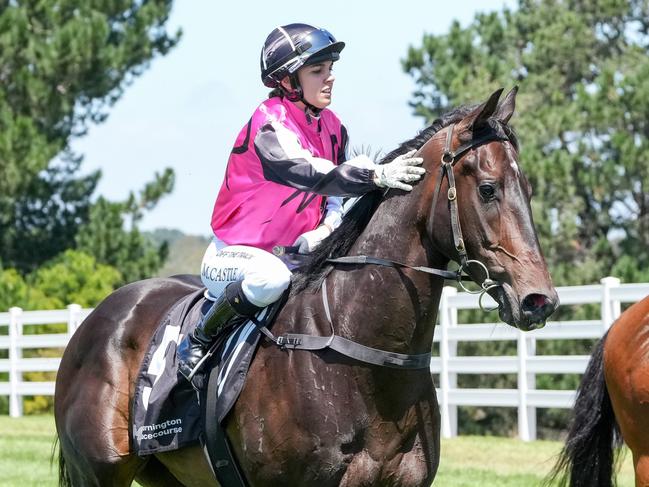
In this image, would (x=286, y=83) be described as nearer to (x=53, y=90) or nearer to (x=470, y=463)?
(x=470, y=463)

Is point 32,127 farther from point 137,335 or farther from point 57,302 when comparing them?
point 137,335

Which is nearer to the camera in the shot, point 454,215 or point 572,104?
point 454,215

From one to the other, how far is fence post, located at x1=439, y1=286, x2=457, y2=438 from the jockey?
A: 28.3ft

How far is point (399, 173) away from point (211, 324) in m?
1.11

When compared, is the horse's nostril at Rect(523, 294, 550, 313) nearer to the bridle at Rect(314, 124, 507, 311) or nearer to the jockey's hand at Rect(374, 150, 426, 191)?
the bridle at Rect(314, 124, 507, 311)

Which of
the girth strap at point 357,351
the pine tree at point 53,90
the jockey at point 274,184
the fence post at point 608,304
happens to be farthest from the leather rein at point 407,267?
the pine tree at point 53,90

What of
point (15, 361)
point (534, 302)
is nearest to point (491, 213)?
point (534, 302)

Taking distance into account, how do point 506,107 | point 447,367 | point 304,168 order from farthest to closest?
point 447,367, point 304,168, point 506,107

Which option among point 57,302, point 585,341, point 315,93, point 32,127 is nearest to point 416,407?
point 315,93

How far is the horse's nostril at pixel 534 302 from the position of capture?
4.23 meters

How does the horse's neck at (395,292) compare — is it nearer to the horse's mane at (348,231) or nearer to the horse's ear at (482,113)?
the horse's mane at (348,231)

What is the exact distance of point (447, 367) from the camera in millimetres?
14008

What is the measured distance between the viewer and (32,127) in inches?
1053

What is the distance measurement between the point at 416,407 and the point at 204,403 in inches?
39.1
